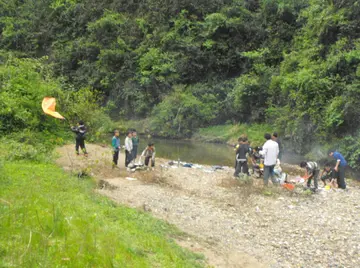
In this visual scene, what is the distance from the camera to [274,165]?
13.2 meters

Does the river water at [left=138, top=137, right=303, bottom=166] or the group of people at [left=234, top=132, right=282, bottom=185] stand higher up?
the group of people at [left=234, top=132, right=282, bottom=185]

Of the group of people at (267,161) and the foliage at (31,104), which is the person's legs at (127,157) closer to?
the group of people at (267,161)

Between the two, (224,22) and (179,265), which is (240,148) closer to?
(179,265)

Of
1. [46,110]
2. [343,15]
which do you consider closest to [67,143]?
[46,110]

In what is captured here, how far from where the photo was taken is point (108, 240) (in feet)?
19.9

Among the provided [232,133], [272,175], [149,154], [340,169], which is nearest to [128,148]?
[149,154]

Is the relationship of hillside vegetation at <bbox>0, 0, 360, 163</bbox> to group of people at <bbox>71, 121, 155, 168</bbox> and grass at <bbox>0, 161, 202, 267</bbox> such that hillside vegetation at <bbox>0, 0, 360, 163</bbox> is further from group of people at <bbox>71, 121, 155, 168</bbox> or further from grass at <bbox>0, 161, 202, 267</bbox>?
grass at <bbox>0, 161, 202, 267</bbox>

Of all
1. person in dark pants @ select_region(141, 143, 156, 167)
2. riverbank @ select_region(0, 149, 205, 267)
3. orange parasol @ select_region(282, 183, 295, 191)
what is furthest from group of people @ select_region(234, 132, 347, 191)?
riverbank @ select_region(0, 149, 205, 267)

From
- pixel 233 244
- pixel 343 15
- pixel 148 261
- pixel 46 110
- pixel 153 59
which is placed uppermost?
pixel 343 15

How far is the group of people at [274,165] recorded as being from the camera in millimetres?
13000

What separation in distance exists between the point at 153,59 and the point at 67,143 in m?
18.0

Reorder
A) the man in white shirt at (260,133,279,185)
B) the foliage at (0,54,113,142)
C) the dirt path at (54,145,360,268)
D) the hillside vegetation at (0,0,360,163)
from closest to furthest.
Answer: the dirt path at (54,145,360,268) → the man in white shirt at (260,133,279,185) → the foliage at (0,54,113,142) → the hillside vegetation at (0,0,360,163)

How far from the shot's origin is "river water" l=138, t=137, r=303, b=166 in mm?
21844

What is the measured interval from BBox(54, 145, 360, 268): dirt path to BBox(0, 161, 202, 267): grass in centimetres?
112
